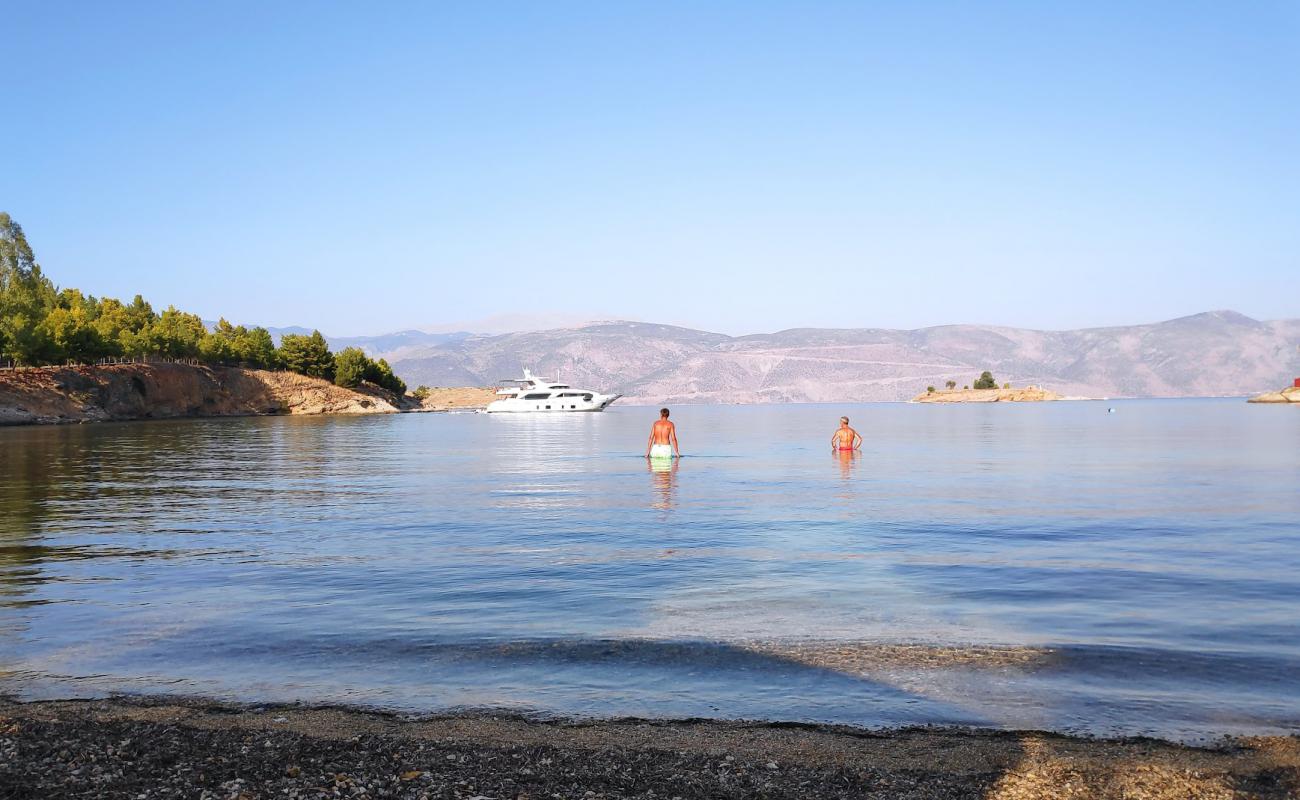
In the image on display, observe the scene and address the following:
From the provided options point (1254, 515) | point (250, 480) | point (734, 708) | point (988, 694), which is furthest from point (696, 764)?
point (250, 480)

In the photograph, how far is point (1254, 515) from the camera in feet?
86.4

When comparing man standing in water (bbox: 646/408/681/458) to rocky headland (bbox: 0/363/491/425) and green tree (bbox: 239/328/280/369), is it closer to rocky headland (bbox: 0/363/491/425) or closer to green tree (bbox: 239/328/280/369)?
rocky headland (bbox: 0/363/491/425)

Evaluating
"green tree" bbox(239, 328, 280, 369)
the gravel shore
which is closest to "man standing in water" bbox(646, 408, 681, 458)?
the gravel shore

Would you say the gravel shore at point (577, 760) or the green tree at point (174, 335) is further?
the green tree at point (174, 335)

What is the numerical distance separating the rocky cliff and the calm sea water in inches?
3916

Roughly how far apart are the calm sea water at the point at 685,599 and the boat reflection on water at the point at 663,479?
0.38m

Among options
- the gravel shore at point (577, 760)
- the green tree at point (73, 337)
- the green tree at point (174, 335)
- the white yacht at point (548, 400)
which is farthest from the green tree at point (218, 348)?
the gravel shore at point (577, 760)

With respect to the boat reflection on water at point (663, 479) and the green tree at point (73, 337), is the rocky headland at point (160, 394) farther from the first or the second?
the boat reflection on water at point (663, 479)

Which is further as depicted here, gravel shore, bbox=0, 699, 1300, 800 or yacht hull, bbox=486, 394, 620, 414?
yacht hull, bbox=486, 394, 620, 414

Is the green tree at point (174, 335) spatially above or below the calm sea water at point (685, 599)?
above

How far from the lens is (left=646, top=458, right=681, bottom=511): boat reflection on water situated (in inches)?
1204

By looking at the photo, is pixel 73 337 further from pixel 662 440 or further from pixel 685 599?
pixel 685 599

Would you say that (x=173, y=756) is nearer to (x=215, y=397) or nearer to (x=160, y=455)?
(x=160, y=455)

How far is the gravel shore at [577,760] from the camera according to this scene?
24.7 feet
